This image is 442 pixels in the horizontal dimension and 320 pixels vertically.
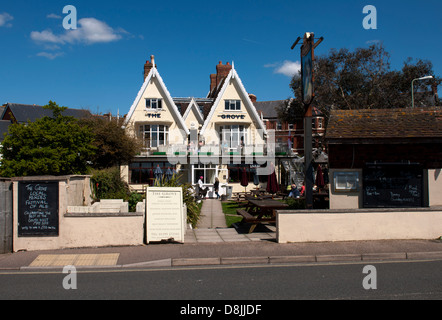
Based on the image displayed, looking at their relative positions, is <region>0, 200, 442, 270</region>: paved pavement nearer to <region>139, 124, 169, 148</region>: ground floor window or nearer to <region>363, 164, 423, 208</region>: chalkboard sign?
<region>363, 164, 423, 208</region>: chalkboard sign

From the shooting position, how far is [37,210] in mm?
9945

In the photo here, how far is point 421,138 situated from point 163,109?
85.1 feet

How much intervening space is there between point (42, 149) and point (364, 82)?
28894mm

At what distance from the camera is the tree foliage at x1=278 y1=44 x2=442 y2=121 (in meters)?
Result: 34.9

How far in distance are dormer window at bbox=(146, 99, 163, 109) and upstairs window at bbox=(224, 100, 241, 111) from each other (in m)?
5.89

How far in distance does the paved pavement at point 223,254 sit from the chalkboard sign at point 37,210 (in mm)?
575

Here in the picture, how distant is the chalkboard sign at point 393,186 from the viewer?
12.1m

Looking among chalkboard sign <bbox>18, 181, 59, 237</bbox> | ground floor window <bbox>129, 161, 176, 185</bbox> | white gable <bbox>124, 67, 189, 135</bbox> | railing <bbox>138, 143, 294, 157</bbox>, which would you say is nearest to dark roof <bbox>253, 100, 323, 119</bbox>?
railing <bbox>138, 143, 294, 157</bbox>

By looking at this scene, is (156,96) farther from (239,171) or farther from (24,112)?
(24,112)

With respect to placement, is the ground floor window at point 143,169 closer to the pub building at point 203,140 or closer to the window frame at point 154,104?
the pub building at point 203,140

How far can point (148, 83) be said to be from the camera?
1359 inches

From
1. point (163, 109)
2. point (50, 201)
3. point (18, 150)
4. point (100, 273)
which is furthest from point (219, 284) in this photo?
point (163, 109)

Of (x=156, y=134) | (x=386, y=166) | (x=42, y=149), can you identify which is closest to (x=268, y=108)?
(x=156, y=134)
